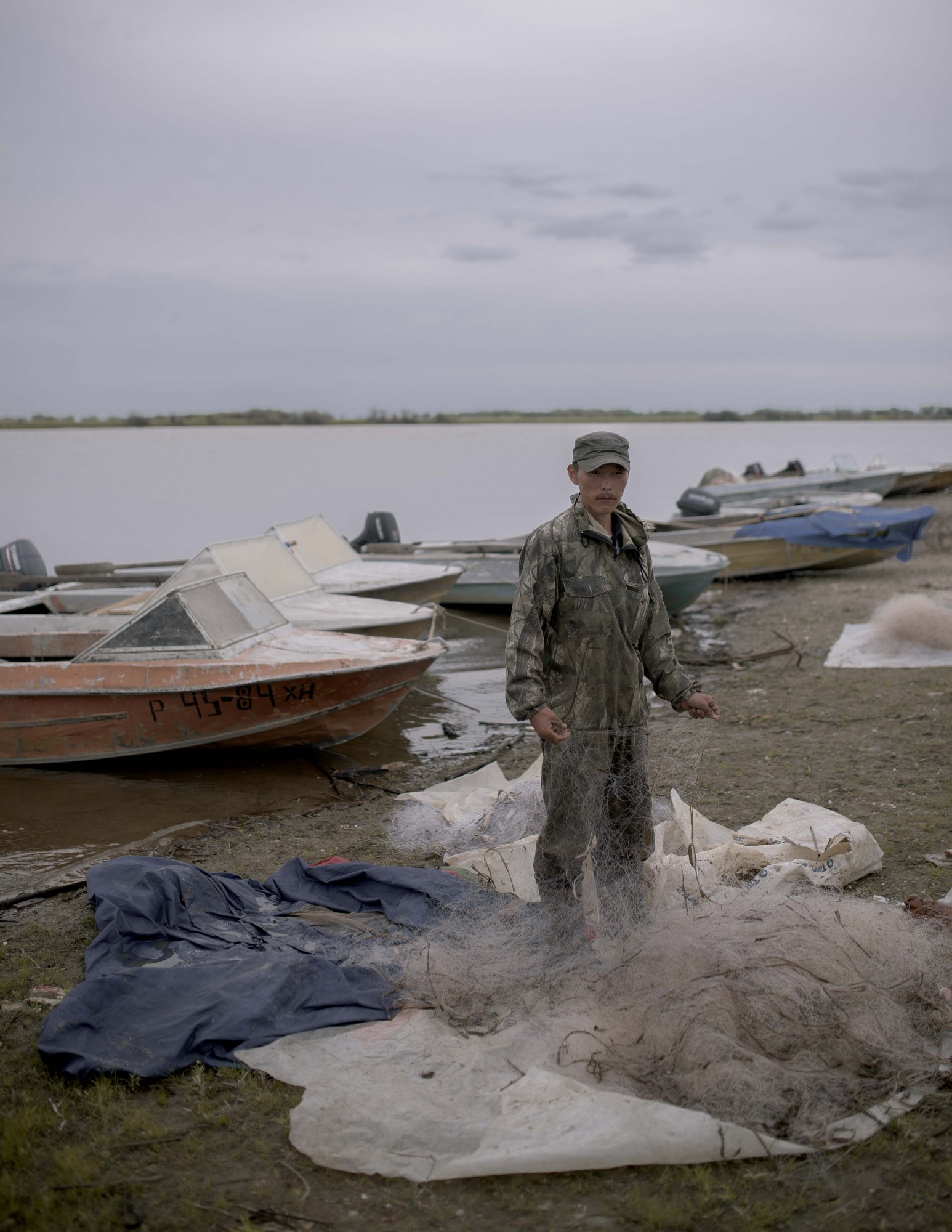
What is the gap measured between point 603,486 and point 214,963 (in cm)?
233

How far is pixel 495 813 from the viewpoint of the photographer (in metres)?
5.39

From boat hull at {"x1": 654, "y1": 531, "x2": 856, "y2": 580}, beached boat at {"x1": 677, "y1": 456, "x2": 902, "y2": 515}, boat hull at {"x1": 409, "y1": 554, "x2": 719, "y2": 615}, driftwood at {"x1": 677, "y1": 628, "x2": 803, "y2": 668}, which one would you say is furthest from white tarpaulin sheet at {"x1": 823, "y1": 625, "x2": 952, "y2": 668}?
beached boat at {"x1": 677, "y1": 456, "x2": 902, "y2": 515}

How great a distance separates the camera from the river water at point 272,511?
690 cm

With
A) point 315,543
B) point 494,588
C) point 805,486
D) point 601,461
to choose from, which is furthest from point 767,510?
point 601,461

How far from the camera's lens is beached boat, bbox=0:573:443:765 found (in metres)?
7.07

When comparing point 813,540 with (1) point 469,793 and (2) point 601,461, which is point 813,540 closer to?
(1) point 469,793

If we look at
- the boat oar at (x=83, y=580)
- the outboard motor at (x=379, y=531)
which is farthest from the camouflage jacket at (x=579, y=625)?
the outboard motor at (x=379, y=531)

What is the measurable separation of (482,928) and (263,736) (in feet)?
13.0

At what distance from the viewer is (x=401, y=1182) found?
263 cm

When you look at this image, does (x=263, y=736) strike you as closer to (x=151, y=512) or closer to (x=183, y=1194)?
(x=183, y=1194)

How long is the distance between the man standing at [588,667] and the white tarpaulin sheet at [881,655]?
648cm

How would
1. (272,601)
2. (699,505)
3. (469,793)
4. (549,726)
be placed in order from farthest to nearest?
(699,505) < (272,601) < (469,793) < (549,726)

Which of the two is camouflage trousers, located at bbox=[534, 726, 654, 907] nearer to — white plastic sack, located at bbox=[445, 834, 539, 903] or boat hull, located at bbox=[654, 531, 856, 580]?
white plastic sack, located at bbox=[445, 834, 539, 903]

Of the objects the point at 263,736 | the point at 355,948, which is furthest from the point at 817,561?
the point at 355,948
